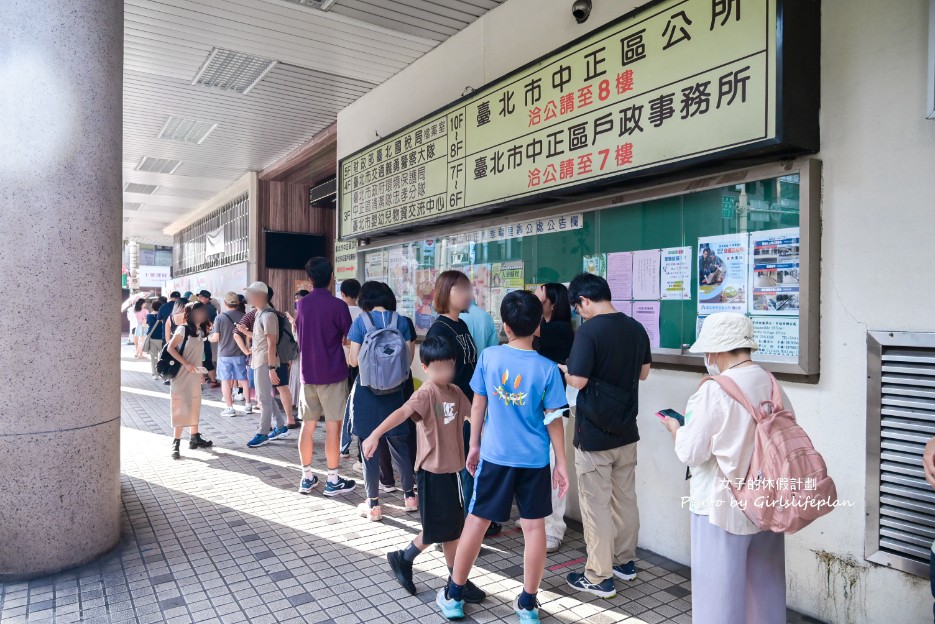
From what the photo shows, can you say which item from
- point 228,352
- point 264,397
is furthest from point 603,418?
point 228,352

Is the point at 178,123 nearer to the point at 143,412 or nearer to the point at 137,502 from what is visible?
the point at 143,412

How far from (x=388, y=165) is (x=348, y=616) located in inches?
180

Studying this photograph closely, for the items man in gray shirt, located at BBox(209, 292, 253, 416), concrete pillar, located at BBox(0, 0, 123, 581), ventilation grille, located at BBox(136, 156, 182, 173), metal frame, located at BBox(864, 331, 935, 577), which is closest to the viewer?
metal frame, located at BBox(864, 331, 935, 577)

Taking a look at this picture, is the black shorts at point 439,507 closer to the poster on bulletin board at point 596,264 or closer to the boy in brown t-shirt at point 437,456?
the boy in brown t-shirt at point 437,456

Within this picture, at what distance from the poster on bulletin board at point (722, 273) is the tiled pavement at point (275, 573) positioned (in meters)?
1.63

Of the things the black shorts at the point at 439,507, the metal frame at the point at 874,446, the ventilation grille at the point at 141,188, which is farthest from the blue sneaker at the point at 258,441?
the ventilation grille at the point at 141,188

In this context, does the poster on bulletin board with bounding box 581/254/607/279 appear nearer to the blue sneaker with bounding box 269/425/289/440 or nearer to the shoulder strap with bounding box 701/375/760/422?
the shoulder strap with bounding box 701/375/760/422

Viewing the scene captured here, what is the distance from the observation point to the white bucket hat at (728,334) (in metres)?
2.34

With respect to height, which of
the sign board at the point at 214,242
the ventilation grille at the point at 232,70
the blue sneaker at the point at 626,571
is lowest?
the blue sneaker at the point at 626,571

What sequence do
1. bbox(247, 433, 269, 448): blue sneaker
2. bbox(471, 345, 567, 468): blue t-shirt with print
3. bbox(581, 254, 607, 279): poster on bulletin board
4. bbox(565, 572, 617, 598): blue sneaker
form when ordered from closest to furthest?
bbox(471, 345, 567, 468): blue t-shirt with print, bbox(565, 572, 617, 598): blue sneaker, bbox(581, 254, 607, 279): poster on bulletin board, bbox(247, 433, 269, 448): blue sneaker

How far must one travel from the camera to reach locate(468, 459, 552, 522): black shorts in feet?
9.60

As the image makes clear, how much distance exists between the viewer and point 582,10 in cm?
431

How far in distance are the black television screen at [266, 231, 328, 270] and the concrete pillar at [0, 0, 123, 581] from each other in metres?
7.68

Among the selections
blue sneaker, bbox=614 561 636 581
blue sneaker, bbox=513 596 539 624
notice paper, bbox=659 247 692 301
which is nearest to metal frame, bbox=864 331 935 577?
notice paper, bbox=659 247 692 301
